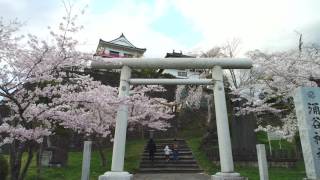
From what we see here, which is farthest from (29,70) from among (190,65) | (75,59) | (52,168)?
(52,168)

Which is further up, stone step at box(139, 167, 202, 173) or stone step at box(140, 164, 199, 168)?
stone step at box(140, 164, 199, 168)

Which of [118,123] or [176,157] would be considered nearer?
[118,123]

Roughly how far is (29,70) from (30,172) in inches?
352

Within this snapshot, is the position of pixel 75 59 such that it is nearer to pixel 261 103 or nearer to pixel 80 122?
pixel 80 122

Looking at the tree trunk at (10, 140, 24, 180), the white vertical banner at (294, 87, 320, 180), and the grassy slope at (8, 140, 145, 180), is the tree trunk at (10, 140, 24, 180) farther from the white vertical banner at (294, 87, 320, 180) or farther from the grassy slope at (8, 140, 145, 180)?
the white vertical banner at (294, 87, 320, 180)

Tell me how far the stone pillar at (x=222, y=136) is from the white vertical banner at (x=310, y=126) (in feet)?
15.8

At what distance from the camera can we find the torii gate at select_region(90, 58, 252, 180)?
12.7 metres

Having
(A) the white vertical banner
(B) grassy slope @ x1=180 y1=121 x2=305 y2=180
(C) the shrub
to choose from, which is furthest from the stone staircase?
(A) the white vertical banner

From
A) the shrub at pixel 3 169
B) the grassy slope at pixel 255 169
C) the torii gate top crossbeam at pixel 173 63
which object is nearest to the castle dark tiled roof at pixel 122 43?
the grassy slope at pixel 255 169

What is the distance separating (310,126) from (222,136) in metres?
5.24

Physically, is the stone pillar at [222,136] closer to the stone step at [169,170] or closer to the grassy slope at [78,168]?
the stone step at [169,170]

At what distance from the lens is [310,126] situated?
8133mm

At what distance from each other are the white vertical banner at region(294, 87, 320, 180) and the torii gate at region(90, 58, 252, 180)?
4.87 m

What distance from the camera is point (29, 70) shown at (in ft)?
27.1
